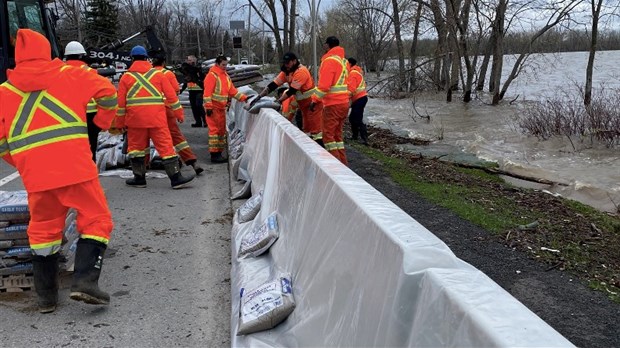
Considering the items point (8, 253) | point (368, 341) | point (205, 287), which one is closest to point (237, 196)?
point (205, 287)

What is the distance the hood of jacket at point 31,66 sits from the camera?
3.63 m

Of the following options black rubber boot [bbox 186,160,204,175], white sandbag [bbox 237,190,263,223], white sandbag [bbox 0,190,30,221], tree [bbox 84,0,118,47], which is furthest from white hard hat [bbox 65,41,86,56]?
tree [bbox 84,0,118,47]

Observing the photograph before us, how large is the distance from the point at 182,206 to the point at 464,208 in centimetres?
328

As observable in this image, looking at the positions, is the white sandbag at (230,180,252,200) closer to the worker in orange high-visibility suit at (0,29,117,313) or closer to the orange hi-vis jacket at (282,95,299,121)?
the worker in orange high-visibility suit at (0,29,117,313)

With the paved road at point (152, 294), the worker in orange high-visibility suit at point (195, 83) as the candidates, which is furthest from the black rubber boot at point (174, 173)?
the worker in orange high-visibility suit at point (195, 83)

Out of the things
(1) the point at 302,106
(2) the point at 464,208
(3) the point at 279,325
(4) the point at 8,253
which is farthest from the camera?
(1) the point at 302,106

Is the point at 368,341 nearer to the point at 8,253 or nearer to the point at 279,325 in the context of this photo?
the point at 279,325

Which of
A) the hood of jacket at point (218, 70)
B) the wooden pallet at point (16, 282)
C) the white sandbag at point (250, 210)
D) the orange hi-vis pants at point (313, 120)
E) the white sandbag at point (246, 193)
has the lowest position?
the wooden pallet at point (16, 282)

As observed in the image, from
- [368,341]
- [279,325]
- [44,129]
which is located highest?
[44,129]

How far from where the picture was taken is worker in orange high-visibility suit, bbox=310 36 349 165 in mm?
8078

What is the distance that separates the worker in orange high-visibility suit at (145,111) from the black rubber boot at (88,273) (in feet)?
11.7

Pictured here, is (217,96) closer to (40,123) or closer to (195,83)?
(195,83)

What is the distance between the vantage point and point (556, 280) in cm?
431

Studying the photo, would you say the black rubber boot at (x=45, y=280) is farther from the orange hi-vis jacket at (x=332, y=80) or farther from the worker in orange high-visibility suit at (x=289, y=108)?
the worker in orange high-visibility suit at (x=289, y=108)
